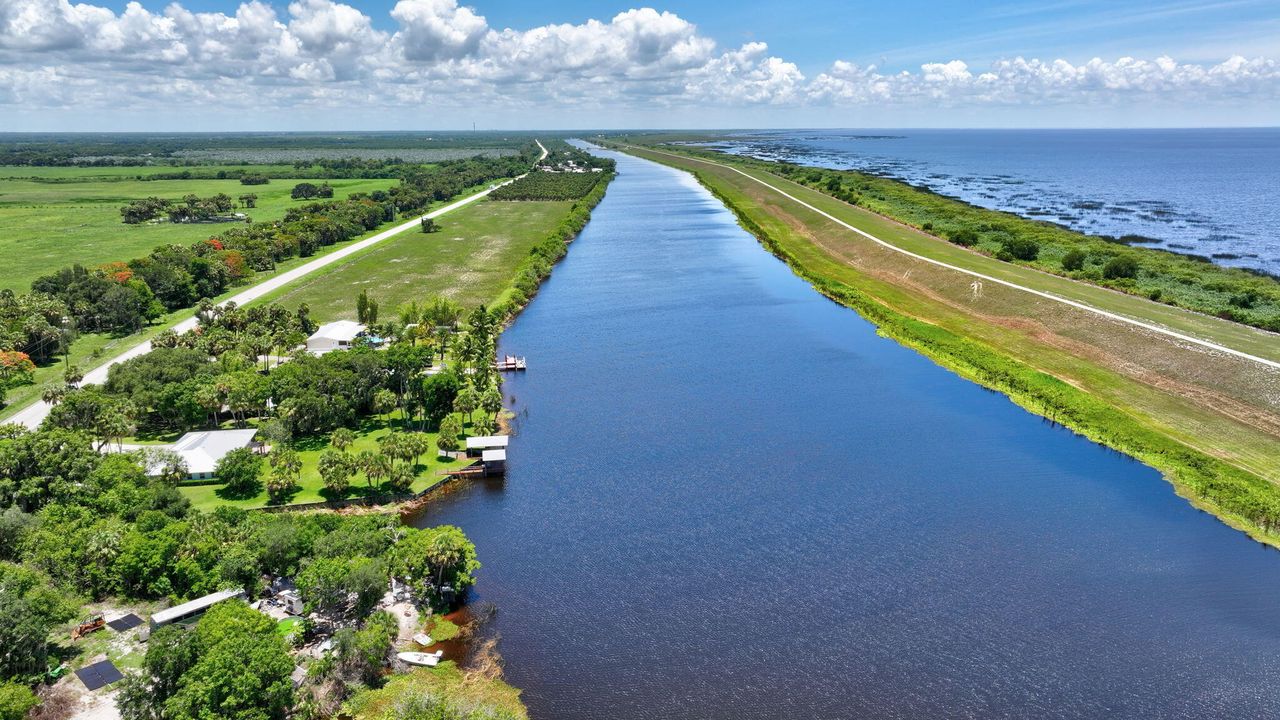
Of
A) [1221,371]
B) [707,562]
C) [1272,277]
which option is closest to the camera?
[707,562]

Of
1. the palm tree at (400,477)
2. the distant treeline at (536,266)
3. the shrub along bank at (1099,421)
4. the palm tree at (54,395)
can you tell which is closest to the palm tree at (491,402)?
the palm tree at (400,477)

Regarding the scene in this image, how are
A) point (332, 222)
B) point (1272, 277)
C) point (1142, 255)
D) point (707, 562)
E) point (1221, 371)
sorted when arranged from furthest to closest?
point (332, 222) → point (1142, 255) → point (1272, 277) → point (1221, 371) → point (707, 562)

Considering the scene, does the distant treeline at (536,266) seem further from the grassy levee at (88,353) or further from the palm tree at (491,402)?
the grassy levee at (88,353)

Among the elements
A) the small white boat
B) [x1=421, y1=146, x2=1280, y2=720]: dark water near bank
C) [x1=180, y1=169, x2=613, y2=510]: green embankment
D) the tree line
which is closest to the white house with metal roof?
[x1=180, y1=169, x2=613, y2=510]: green embankment

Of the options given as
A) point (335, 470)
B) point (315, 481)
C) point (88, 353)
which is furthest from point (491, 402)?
point (88, 353)

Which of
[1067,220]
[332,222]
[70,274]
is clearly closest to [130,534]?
[70,274]

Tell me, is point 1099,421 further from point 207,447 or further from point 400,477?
point 207,447

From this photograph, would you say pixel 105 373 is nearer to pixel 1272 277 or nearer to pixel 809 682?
pixel 809 682
